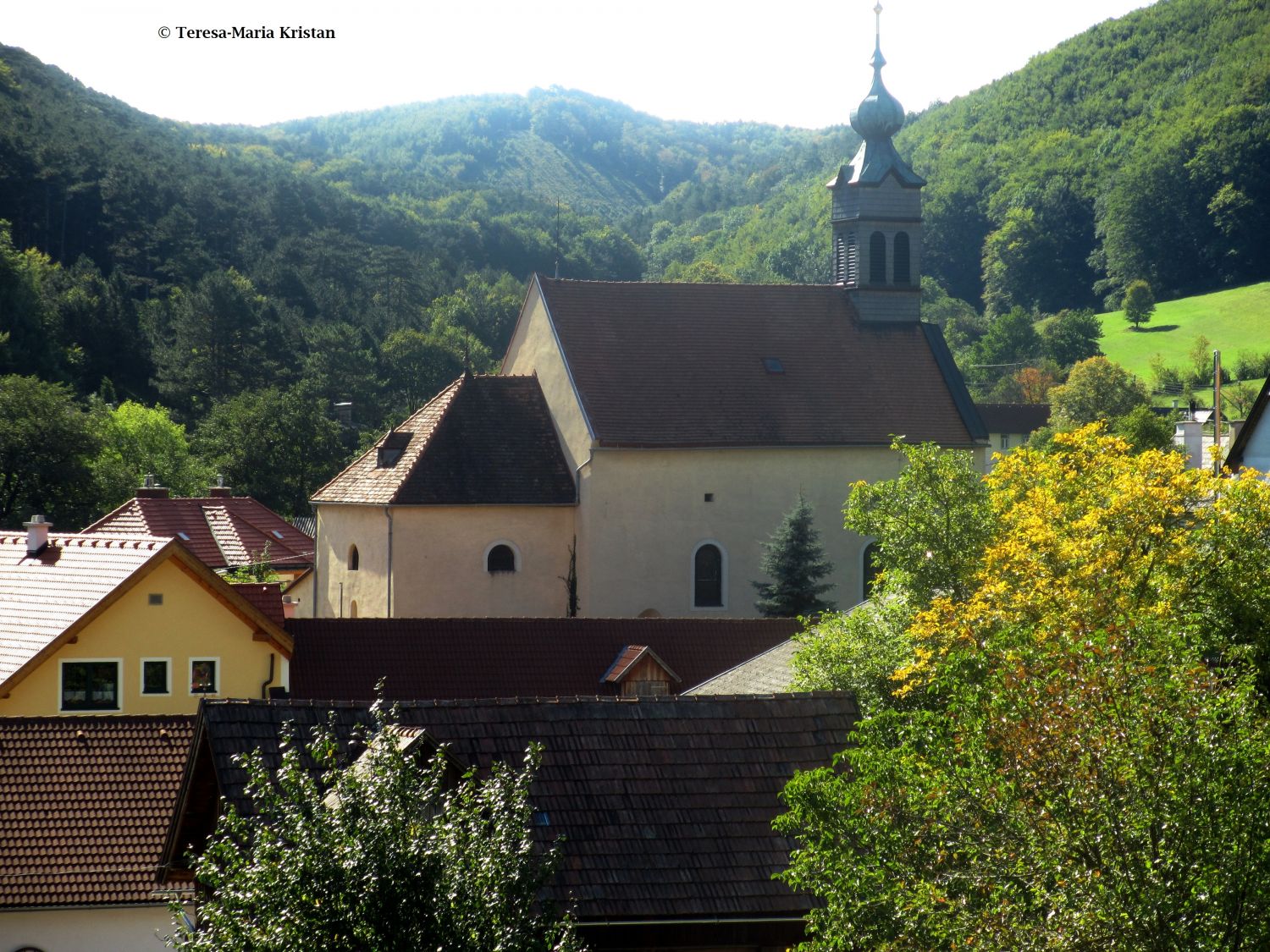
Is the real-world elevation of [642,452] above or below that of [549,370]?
below

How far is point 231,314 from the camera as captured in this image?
8506cm

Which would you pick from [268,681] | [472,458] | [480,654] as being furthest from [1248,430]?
[472,458]

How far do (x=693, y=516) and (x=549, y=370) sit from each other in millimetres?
4722

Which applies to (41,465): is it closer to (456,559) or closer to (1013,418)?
(456,559)

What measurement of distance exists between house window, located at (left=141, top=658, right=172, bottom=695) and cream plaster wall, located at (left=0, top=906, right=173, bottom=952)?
7945 millimetres

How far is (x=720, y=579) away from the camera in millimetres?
38531

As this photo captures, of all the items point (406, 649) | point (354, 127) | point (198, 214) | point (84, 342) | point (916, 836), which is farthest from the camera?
point (354, 127)

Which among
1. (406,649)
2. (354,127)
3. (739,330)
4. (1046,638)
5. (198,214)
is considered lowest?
(406,649)

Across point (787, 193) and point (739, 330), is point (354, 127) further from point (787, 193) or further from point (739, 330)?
point (739, 330)

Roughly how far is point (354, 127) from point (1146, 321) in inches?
4150

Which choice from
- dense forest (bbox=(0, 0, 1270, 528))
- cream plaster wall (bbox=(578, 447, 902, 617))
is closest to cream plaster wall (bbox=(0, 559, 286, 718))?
cream plaster wall (bbox=(578, 447, 902, 617))

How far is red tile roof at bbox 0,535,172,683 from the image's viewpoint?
2622 cm

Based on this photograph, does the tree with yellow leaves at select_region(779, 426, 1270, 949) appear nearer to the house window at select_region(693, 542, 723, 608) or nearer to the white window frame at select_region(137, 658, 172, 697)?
the white window frame at select_region(137, 658, 172, 697)

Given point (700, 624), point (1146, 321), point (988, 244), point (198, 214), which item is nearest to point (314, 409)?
point (198, 214)
